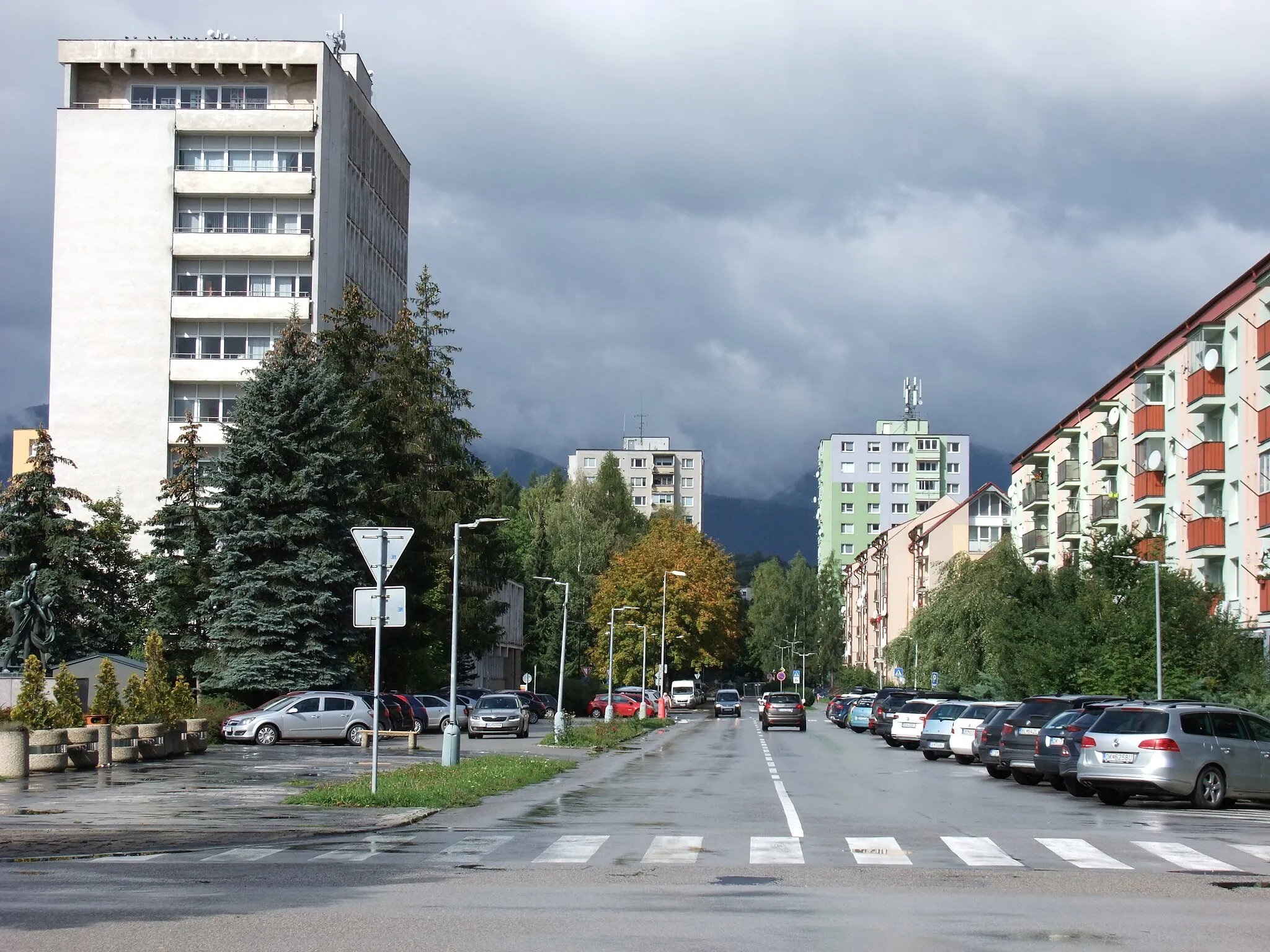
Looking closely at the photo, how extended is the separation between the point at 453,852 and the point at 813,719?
7356 centimetres

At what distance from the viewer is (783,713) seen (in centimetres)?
6056

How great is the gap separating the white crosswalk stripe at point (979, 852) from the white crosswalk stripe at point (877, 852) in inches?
22.2

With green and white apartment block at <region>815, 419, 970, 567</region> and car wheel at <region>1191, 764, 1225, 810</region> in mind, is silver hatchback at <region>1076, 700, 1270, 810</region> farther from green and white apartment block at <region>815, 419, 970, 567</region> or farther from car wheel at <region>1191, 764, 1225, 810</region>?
green and white apartment block at <region>815, 419, 970, 567</region>

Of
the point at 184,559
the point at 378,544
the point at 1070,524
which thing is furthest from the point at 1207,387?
the point at 378,544

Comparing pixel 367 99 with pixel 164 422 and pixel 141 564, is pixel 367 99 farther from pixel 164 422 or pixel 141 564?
pixel 141 564

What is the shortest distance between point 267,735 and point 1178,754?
88.4ft

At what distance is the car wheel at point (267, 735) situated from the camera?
40.7 m

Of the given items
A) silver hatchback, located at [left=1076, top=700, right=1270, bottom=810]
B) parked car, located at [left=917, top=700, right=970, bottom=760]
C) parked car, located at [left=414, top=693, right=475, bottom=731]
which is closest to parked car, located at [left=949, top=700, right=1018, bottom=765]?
parked car, located at [left=917, top=700, right=970, bottom=760]

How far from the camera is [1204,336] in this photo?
52250 millimetres

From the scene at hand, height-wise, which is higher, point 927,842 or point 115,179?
point 115,179

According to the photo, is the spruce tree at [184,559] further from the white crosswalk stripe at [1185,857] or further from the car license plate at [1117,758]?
the white crosswalk stripe at [1185,857]

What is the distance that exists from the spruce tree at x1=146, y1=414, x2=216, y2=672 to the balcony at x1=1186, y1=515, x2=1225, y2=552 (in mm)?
34910

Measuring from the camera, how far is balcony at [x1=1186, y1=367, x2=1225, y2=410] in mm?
51719

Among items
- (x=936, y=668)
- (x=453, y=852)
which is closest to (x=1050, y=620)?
(x=936, y=668)
